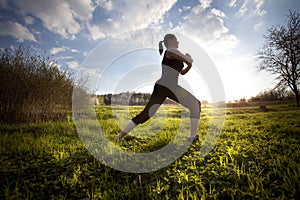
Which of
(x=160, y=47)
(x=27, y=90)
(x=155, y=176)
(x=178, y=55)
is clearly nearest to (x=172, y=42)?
(x=160, y=47)

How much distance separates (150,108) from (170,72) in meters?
0.84

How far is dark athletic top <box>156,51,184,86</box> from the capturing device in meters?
3.42

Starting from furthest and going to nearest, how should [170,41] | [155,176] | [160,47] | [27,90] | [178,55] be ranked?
[27,90] < [160,47] < [170,41] < [178,55] < [155,176]

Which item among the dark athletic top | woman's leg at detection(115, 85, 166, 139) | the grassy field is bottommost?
the grassy field

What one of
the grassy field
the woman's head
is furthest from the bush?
the woman's head

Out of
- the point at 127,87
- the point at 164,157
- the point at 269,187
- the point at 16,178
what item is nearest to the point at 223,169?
the point at 269,187

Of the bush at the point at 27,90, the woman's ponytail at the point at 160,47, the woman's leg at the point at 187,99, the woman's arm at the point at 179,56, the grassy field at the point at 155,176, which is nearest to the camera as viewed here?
the grassy field at the point at 155,176

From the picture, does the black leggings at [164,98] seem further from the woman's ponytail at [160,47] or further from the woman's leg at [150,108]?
the woman's ponytail at [160,47]

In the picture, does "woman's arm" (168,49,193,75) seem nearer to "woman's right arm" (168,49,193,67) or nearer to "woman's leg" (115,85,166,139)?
"woman's right arm" (168,49,193,67)

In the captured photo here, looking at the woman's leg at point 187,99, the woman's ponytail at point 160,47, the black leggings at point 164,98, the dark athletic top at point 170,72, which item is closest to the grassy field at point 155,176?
the woman's leg at point 187,99

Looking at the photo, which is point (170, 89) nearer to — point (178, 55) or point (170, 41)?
point (178, 55)

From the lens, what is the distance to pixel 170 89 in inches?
135

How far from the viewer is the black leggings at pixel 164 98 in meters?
3.37

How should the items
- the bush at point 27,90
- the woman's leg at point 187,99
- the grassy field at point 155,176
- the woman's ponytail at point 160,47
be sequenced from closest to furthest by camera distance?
the grassy field at point 155,176 → the woman's leg at point 187,99 → the woman's ponytail at point 160,47 → the bush at point 27,90
